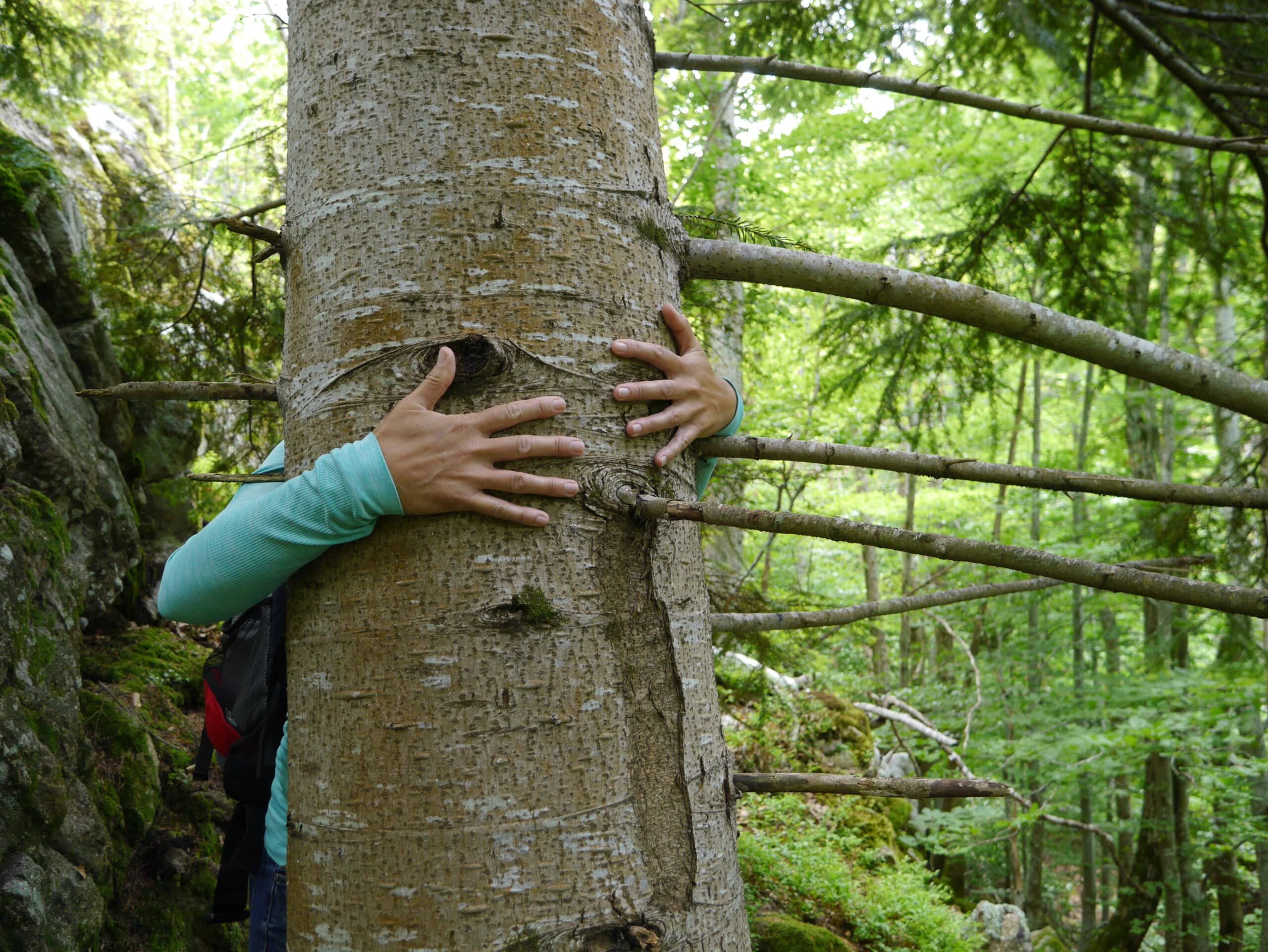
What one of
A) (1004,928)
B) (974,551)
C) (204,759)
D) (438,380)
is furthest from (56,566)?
(1004,928)

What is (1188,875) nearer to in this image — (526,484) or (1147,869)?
(1147,869)

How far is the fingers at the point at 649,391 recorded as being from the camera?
1262 millimetres

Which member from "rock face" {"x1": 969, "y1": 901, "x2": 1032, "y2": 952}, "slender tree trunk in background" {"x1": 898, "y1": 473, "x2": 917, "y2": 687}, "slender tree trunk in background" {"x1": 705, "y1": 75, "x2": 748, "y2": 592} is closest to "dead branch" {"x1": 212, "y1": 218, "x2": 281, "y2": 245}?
"slender tree trunk in background" {"x1": 705, "y1": 75, "x2": 748, "y2": 592}

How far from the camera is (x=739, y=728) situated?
22.0 ft

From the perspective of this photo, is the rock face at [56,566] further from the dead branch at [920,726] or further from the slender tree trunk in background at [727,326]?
the dead branch at [920,726]

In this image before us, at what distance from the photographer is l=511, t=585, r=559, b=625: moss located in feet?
3.69

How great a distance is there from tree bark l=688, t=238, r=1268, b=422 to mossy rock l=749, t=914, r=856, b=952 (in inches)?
152

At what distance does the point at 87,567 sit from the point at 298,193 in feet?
11.7

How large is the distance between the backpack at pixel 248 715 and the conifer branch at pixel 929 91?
1535mm

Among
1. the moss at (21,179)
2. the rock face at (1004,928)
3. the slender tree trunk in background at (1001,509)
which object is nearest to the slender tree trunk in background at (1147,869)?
the rock face at (1004,928)

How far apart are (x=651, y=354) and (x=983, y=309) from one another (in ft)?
2.37

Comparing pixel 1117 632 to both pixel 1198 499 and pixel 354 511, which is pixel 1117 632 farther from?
pixel 354 511

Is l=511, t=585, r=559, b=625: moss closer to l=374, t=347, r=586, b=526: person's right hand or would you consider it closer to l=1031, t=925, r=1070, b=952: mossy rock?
l=374, t=347, r=586, b=526: person's right hand

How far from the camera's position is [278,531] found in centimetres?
123
